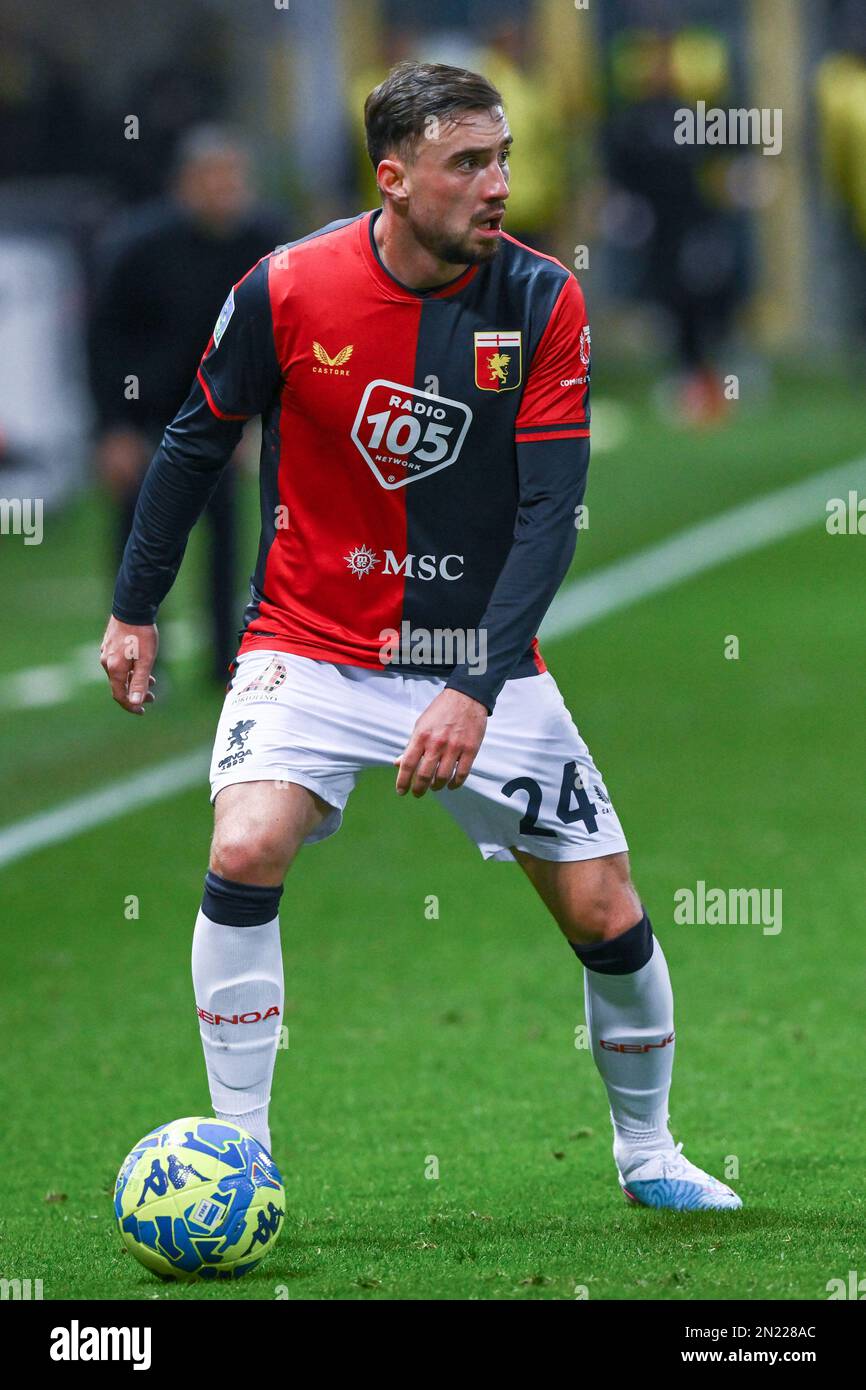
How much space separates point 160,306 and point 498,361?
651cm

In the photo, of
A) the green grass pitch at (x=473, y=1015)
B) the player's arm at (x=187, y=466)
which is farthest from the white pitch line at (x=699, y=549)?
the player's arm at (x=187, y=466)

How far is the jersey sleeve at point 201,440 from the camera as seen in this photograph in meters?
5.49

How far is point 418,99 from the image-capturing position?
5.29 meters

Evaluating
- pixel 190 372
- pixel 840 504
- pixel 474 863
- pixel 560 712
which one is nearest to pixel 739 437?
pixel 840 504

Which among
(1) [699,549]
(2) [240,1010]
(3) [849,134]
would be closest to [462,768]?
(2) [240,1010]

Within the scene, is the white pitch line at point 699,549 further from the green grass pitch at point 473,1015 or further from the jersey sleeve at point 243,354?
the jersey sleeve at point 243,354

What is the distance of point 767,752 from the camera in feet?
37.2

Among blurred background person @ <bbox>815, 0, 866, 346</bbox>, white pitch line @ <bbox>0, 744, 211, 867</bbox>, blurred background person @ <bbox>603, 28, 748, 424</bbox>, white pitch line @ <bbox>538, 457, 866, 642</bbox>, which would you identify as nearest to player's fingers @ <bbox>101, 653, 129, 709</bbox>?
white pitch line @ <bbox>0, 744, 211, 867</bbox>

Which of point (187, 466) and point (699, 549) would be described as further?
point (699, 549)

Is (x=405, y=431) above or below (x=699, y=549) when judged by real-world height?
below

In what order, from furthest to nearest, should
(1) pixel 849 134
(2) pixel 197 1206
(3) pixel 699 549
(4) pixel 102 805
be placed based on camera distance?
(1) pixel 849 134, (3) pixel 699 549, (4) pixel 102 805, (2) pixel 197 1206

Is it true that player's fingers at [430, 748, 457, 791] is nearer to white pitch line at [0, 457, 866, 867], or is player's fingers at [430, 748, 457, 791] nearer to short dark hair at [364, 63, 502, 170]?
short dark hair at [364, 63, 502, 170]

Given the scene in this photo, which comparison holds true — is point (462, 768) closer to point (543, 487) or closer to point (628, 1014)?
point (543, 487)

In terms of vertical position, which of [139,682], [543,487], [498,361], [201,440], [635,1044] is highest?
[498,361]
